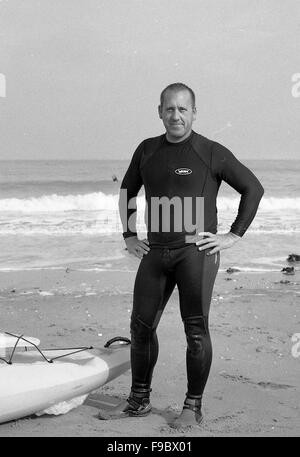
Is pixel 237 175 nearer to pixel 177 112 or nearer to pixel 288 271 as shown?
pixel 177 112

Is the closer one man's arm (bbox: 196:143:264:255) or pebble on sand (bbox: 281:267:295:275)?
man's arm (bbox: 196:143:264:255)

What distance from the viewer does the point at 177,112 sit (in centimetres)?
391

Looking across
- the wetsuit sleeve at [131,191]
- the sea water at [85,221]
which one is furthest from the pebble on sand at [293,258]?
the wetsuit sleeve at [131,191]

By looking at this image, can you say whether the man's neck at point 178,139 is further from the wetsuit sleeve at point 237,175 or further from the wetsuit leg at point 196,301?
the wetsuit leg at point 196,301

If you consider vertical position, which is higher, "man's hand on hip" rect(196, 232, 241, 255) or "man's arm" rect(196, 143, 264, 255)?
"man's arm" rect(196, 143, 264, 255)

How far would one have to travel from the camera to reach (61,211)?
22.0 m

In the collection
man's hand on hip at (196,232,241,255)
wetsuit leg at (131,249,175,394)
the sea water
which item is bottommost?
the sea water

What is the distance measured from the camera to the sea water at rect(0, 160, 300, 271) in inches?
427

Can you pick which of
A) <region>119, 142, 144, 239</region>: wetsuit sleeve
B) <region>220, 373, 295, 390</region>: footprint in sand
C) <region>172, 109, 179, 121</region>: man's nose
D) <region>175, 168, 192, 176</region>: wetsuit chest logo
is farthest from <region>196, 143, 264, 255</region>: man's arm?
<region>220, 373, 295, 390</region>: footprint in sand

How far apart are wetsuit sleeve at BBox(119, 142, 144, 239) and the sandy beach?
4.01 ft

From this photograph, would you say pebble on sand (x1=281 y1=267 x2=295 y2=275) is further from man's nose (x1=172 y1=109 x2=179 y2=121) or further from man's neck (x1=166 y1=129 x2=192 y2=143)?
man's nose (x1=172 y1=109 x2=179 y2=121)

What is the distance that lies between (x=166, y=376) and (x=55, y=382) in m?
1.20

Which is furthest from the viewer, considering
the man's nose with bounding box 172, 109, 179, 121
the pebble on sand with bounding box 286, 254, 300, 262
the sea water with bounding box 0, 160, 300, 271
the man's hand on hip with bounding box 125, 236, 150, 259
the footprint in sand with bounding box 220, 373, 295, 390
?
the sea water with bounding box 0, 160, 300, 271

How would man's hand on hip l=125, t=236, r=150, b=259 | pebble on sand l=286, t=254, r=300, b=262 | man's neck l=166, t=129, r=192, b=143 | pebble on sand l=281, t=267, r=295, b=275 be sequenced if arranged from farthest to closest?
pebble on sand l=286, t=254, r=300, b=262 < pebble on sand l=281, t=267, r=295, b=275 < man's hand on hip l=125, t=236, r=150, b=259 < man's neck l=166, t=129, r=192, b=143
